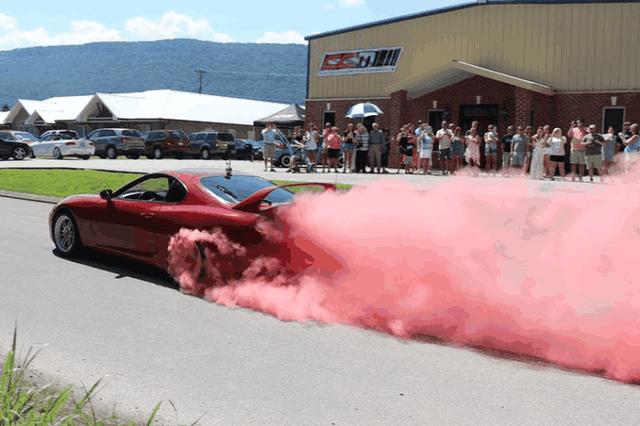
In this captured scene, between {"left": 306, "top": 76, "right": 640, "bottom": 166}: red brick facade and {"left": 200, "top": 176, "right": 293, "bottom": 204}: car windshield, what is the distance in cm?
2235

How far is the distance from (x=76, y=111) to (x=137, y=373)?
68346 millimetres

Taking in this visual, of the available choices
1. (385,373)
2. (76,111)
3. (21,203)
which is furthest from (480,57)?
(76,111)

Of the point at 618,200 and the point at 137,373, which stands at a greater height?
the point at 618,200

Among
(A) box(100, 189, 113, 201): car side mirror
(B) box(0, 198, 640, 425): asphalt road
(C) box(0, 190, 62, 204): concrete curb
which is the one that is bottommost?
(B) box(0, 198, 640, 425): asphalt road

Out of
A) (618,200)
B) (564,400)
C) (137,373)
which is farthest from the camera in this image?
(618,200)

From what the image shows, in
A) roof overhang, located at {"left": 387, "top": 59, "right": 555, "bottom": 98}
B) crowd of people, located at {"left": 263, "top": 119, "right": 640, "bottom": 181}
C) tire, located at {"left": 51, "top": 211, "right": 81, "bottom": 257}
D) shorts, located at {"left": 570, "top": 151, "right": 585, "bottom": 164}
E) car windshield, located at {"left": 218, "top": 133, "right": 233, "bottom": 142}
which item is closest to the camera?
tire, located at {"left": 51, "top": 211, "right": 81, "bottom": 257}

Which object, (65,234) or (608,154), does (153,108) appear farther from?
(65,234)

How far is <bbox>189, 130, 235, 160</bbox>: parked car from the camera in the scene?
4191 centimetres

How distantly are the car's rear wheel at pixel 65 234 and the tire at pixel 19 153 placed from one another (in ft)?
102

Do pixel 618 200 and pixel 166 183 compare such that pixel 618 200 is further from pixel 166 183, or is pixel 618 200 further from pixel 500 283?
pixel 166 183

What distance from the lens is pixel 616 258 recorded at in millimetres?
5277

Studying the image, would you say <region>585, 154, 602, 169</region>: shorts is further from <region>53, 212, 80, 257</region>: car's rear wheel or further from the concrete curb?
<region>53, 212, 80, 257</region>: car's rear wheel

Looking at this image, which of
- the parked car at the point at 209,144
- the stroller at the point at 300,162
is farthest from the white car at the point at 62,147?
the stroller at the point at 300,162

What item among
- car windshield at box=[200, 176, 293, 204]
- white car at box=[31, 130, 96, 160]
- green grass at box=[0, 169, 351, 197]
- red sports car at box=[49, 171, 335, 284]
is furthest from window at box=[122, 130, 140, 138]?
car windshield at box=[200, 176, 293, 204]
